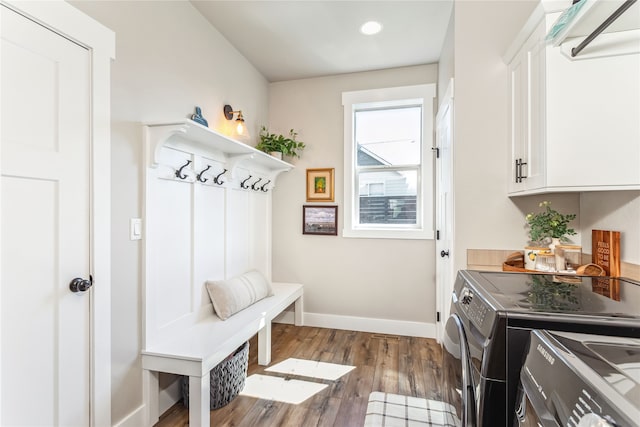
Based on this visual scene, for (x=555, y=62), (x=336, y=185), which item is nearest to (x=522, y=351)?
(x=555, y=62)

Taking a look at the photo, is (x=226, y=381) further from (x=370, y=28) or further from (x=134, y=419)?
(x=370, y=28)

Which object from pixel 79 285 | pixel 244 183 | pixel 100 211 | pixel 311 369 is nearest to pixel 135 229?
pixel 100 211

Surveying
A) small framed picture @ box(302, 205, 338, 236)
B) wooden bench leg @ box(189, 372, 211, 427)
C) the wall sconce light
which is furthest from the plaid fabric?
the wall sconce light

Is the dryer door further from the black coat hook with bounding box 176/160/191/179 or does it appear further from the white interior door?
the black coat hook with bounding box 176/160/191/179

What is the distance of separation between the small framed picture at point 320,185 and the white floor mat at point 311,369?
159cm

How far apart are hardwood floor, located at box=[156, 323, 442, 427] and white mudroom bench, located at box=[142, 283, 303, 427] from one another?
27cm

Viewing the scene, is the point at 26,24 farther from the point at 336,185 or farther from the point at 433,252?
the point at 433,252

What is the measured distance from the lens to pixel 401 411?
194 cm

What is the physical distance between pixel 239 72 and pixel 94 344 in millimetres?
2396

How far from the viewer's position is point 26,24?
1235 millimetres

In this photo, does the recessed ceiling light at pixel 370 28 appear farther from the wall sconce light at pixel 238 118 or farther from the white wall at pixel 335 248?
the wall sconce light at pixel 238 118

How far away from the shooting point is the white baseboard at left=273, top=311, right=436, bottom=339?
3.08 metres

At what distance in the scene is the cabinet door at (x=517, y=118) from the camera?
1.66 meters

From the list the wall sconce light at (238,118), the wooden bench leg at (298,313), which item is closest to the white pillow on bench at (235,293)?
the wooden bench leg at (298,313)
